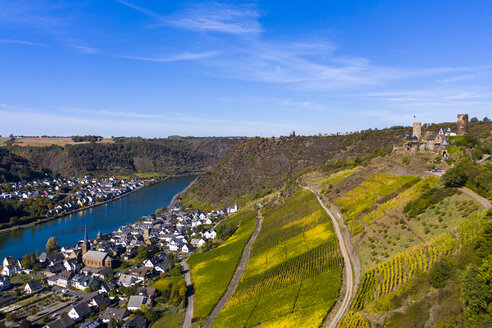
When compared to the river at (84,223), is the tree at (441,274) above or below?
above

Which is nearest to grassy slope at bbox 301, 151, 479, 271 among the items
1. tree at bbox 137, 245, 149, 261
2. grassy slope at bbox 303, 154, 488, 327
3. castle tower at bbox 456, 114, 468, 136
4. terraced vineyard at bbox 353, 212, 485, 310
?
grassy slope at bbox 303, 154, 488, 327

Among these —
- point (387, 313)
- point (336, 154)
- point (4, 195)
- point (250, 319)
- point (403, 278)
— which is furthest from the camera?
point (4, 195)

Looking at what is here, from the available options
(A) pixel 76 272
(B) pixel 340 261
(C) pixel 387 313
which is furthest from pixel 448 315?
(A) pixel 76 272

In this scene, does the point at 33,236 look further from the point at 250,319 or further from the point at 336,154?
the point at 336,154

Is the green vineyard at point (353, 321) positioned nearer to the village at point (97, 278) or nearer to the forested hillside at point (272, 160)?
A: the village at point (97, 278)

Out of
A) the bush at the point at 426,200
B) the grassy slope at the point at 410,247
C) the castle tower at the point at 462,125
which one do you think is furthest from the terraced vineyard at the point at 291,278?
the castle tower at the point at 462,125

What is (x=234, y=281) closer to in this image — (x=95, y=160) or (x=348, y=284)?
(x=348, y=284)
